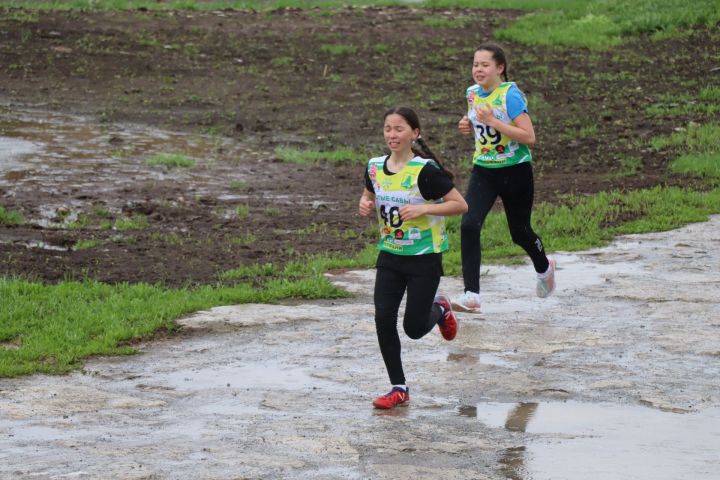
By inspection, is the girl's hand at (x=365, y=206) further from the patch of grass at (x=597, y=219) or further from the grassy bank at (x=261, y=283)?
the patch of grass at (x=597, y=219)

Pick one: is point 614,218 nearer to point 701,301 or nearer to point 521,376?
point 701,301

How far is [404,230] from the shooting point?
7020mm

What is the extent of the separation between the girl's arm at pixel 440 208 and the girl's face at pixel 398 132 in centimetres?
37

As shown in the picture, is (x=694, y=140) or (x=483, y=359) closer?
(x=483, y=359)

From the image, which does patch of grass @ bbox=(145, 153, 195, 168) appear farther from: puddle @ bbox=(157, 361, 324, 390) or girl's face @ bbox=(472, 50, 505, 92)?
puddle @ bbox=(157, 361, 324, 390)

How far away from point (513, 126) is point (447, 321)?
142cm

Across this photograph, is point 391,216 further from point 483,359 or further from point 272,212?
point 272,212

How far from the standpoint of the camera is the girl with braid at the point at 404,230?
7.01 meters

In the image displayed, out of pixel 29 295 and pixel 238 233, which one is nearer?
pixel 29 295

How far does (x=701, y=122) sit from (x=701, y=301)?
789 cm

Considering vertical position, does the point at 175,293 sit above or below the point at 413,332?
below

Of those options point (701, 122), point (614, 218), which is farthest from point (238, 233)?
point (701, 122)

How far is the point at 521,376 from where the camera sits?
7539 millimetres

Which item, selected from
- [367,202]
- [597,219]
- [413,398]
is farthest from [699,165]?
[413,398]
